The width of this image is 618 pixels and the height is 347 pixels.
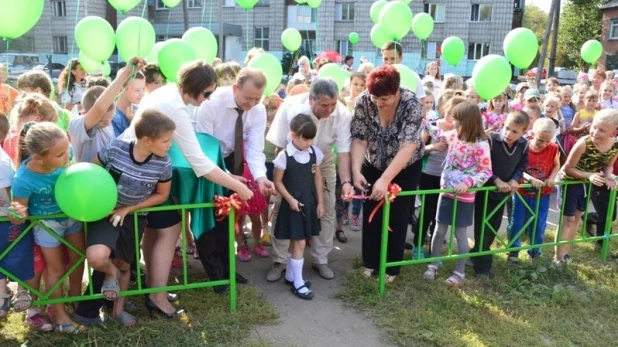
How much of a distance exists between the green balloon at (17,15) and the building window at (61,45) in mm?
30831

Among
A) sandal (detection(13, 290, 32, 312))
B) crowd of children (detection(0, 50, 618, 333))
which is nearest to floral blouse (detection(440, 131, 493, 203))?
crowd of children (detection(0, 50, 618, 333))

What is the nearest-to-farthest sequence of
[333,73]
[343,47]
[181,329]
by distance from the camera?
[181,329]
[333,73]
[343,47]

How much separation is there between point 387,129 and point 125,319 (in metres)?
2.27

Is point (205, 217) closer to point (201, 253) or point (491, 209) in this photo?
point (201, 253)

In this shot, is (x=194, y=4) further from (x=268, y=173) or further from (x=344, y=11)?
(x=268, y=173)

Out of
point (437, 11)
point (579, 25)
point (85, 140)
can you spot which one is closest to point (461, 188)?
point (85, 140)

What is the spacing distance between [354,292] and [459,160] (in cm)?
134

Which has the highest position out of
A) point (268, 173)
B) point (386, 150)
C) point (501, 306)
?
point (386, 150)

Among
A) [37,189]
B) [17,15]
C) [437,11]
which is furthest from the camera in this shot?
[437,11]

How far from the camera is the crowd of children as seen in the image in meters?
2.93

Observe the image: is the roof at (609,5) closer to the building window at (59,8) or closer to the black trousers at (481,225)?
the building window at (59,8)

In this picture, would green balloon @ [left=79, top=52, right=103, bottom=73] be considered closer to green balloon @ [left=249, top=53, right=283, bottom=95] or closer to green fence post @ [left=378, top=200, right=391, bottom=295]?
green balloon @ [left=249, top=53, right=283, bottom=95]

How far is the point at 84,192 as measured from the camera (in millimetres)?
2670

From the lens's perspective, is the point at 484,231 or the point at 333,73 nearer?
the point at 484,231
